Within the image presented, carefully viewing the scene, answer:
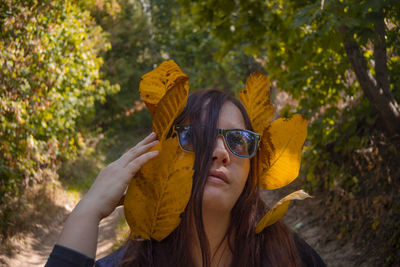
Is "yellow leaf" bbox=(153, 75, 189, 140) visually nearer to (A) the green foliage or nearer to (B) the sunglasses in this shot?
(B) the sunglasses

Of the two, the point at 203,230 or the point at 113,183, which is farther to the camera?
the point at 203,230

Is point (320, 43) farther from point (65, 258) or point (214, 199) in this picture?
point (65, 258)

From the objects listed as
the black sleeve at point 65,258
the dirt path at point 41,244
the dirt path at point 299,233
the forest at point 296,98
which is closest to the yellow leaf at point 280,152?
the black sleeve at point 65,258

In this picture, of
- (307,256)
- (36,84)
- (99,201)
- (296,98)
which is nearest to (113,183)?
(99,201)

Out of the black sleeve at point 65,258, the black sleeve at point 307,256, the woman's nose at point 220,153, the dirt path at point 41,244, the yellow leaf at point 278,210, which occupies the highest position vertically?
the woman's nose at point 220,153

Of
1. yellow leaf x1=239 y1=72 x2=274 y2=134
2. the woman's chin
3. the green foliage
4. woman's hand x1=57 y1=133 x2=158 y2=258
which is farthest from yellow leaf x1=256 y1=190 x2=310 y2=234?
the green foliage

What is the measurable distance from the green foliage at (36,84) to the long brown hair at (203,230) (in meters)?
3.79

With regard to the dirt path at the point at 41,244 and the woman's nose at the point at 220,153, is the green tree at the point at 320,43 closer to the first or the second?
the woman's nose at the point at 220,153

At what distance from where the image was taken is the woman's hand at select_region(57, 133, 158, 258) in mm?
1082

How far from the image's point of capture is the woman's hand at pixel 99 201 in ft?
3.55

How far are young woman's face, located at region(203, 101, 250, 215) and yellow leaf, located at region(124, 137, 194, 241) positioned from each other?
0.32 ft

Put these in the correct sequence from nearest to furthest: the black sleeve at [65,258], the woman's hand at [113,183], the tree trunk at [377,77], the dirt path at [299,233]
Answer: the black sleeve at [65,258]
the woman's hand at [113,183]
the tree trunk at [377,77]
the dirt path at [299,233]

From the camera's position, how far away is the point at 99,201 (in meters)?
1.15

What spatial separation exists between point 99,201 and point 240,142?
0.56 m
